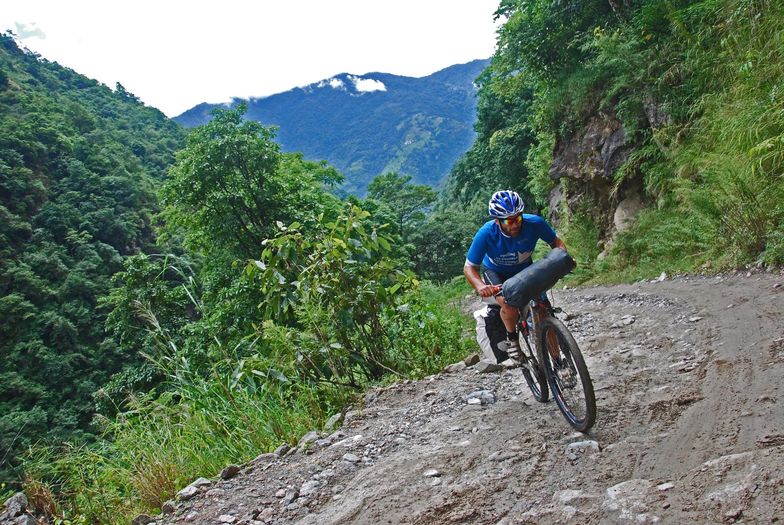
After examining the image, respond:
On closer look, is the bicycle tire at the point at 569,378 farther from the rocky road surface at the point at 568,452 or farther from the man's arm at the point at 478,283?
the man's arm at the point at 478,283

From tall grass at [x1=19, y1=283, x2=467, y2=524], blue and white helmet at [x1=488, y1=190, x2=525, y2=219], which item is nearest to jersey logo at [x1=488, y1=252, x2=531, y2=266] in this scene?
blue and white helmet at [x1=488, y1=190, x2=525, y2=219]

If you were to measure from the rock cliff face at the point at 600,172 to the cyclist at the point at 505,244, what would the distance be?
1050 cm

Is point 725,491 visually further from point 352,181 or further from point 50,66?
point 352,181

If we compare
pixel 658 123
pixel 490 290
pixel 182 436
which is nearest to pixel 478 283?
pixel 490 290

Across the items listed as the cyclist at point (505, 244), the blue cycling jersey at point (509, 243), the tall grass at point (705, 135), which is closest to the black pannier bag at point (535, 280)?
the cyclist at point (505, 244)

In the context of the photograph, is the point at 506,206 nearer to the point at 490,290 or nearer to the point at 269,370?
the point at 490,290

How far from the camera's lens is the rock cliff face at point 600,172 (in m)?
13.6

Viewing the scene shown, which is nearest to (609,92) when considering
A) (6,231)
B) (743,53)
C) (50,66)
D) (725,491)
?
(743,53)

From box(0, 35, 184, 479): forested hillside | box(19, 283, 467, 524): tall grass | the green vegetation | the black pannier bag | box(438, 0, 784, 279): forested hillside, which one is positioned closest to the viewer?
the black pannier bag

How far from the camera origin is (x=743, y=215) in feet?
23.9

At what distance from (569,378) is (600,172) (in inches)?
482

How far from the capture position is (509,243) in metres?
4.11

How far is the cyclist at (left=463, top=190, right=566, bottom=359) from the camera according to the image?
3964mm

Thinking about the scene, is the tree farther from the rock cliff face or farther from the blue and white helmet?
the blue and white helmet
